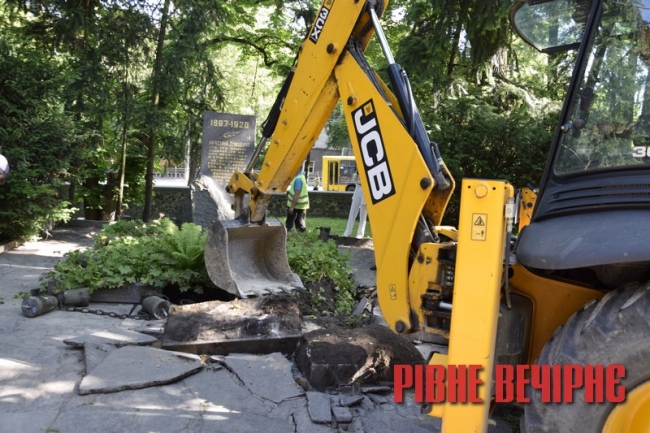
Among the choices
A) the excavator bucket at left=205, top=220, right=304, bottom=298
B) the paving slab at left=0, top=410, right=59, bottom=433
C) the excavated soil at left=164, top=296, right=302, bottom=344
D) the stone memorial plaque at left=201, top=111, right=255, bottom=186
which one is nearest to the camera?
the paving slab at left=0, top=410, right=59, bottom=433

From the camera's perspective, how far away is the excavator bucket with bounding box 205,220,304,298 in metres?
6.29

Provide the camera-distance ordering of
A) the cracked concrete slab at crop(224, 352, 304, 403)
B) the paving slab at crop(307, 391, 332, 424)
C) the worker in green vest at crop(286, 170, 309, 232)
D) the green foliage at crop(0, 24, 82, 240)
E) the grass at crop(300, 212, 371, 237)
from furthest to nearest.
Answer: the grass at crop(300, 212, 371, 237) < the worker in green vest at crop(286, 170, 309, 232) < the green foliage at crop(0, 24, 82, 240) < the cracked concrete slab at crop(224, 352, 304, 403) < the paving slab at crop(307, 391, 332, 424)

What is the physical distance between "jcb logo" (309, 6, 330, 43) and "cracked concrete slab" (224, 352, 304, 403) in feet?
8.34

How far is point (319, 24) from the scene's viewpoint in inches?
182

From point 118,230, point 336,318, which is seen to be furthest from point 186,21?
point 336,318

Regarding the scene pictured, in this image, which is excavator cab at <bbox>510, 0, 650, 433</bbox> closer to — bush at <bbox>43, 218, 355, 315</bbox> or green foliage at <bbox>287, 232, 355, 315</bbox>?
green foliage at <bbox>287, 232, 355, 315</bbox>

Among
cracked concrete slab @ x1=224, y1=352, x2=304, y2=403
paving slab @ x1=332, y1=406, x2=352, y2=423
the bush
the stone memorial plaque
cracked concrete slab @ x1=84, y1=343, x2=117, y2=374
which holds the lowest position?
paving slab @ x1=332, y1=406, x2=352, y2=423

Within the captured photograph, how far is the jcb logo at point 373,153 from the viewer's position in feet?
12.4

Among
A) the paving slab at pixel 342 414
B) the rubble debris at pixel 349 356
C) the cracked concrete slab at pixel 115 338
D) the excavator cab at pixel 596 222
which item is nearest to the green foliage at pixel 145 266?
the cracked concrete slab at pixel 115 338

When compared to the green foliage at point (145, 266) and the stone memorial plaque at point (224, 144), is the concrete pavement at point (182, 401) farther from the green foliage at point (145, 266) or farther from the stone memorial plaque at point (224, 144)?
the stone memorial plaque at point (224, 144)

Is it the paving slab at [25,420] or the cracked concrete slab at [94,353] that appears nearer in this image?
the paving slab at [25,420]

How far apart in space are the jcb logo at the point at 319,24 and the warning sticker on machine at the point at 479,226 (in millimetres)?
2374

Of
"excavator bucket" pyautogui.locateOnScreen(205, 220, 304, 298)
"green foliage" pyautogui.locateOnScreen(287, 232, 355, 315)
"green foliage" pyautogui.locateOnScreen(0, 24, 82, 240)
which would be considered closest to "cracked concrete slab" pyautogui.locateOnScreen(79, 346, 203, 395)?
"excavator bucket" pyautogui.locateOnScreen(205, 220, 304, 298)

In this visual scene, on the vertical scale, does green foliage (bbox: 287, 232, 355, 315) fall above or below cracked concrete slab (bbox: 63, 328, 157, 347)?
above
